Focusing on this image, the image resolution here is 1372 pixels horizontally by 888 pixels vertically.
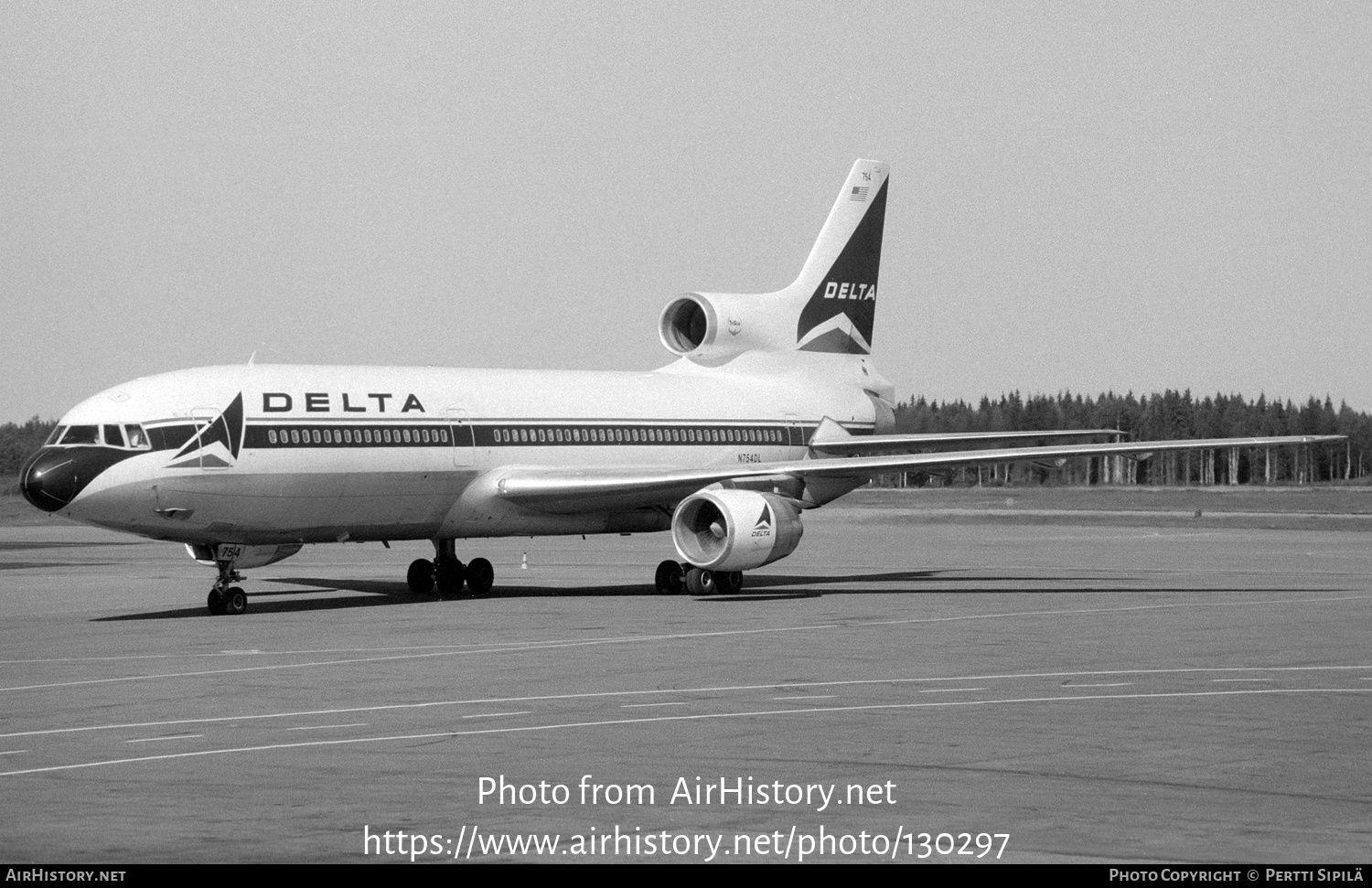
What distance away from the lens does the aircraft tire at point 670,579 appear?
36875 mm

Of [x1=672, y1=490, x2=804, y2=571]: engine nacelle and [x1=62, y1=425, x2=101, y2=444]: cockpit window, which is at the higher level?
[x1=62, y1=425, x2=101, y2=444]: cockpit window

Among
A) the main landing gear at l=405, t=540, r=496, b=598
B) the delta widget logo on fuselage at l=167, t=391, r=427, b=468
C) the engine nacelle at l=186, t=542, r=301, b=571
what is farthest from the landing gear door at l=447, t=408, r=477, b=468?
the engine nacelle at l=186, t=542, r=301, b=571

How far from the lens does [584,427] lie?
1510 inches

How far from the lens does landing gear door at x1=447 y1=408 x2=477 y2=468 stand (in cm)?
3544

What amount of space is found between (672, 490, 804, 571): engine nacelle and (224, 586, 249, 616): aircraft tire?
841 centimetres

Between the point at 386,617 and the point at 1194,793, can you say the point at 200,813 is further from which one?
the point at 386,617

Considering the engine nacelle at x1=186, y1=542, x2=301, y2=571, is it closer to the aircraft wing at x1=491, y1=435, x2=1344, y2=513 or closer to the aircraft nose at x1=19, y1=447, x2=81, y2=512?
the aircraft nose at x1=19, y1=447, x2=81, y2=512

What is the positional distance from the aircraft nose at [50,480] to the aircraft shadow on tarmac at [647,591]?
2.19 metres

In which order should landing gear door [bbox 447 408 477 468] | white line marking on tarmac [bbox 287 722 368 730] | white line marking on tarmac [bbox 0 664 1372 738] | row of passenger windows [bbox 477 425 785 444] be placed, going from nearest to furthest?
white line marking on tarmac [bbox 287 722 368 730] < white line marking on tarmac [bbox 0 664 1372 738] < landing gear door [bbox 447 408 477 468] < row of passenger windows [bbox 477 425 785 444]

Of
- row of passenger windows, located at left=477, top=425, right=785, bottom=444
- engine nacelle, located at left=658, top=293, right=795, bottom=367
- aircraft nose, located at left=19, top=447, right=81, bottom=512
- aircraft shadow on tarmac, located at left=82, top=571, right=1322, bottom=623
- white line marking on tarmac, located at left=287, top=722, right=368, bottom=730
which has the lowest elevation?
aircraft shadow on tarmac, located at left=82, top=571, right=1322, bottom=623

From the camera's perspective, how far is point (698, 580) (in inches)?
1404

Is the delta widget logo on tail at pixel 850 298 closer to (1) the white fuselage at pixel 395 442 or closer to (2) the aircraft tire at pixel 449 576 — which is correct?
(1) the white fuselage at pixel 395 442
